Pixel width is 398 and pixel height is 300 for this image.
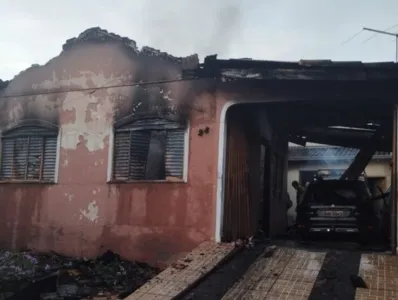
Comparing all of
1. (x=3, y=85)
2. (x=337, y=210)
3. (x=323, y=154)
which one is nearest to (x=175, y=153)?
(x=337, y=210)

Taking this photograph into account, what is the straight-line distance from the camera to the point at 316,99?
945 centimetres

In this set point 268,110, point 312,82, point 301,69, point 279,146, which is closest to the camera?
point 301,69

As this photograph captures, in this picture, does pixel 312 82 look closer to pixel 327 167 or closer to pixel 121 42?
pixel 121 42

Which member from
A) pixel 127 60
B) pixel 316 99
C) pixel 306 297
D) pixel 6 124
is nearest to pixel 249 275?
pixel 306 297

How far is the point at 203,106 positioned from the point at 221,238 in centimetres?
281

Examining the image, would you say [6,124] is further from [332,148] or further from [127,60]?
[332,148]

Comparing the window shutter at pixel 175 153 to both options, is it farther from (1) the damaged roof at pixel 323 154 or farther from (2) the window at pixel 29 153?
(1) the damaged roof at pixel 323 154

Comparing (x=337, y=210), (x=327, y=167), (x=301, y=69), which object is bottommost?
(x=337, y=210)

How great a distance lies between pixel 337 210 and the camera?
36.5ft

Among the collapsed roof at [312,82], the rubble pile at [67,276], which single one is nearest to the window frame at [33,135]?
the rubble pile at [67,276]

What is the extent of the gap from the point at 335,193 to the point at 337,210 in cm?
74

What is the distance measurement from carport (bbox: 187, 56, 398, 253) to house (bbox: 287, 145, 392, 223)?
26.0 ft

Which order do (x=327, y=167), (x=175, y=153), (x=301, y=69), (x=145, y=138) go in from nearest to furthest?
(x=301, y=69), (x=175, y=153), (x=145, y=138), (x=327, y=167)

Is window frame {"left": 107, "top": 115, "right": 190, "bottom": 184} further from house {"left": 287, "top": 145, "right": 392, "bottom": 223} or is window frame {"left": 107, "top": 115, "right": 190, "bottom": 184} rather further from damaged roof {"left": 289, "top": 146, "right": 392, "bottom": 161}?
damaged roof {"left": 289, "top": 146, "right": 392, "bottom": 161}
